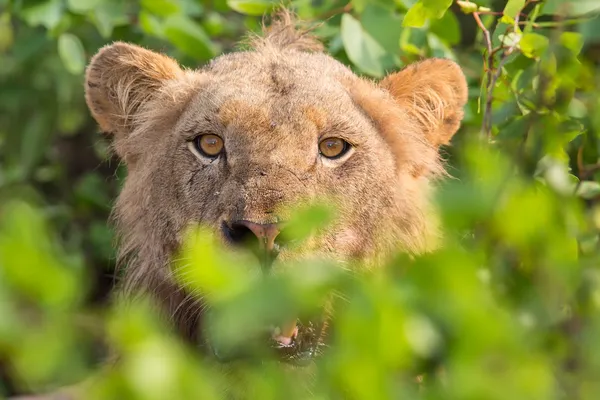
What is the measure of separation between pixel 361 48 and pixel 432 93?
500 millimetres

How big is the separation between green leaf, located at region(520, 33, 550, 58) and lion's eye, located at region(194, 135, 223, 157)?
3.87ft

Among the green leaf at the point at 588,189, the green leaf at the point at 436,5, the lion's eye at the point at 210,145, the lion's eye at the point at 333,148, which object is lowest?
the green leaf at the point at 588,189

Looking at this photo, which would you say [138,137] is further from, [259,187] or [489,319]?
[489,319]

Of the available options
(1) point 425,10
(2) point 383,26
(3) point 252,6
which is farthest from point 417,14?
(3) point 252,6

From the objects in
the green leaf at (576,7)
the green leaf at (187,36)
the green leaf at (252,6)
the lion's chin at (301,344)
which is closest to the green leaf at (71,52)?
the green leaf at (187,36)

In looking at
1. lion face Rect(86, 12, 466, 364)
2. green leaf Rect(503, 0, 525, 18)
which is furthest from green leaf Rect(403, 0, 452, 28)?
lion face Rect(86, 12, 466, 364)

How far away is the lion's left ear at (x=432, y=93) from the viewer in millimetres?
4496

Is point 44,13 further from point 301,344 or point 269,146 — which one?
point 301,344

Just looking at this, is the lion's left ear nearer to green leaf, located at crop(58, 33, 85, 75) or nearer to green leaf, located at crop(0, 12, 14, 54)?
green leaf, located at crop(58, 33, 85, 75)

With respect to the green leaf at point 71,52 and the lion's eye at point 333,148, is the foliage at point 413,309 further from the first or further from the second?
the green leaf at point 71,52

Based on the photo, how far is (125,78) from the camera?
15.6 feet

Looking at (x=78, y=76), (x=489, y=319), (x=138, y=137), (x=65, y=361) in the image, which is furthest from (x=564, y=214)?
(x=78, y=76)

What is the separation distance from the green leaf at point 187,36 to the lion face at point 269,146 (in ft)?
2.39

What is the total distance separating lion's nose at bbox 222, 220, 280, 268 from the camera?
133 inches
